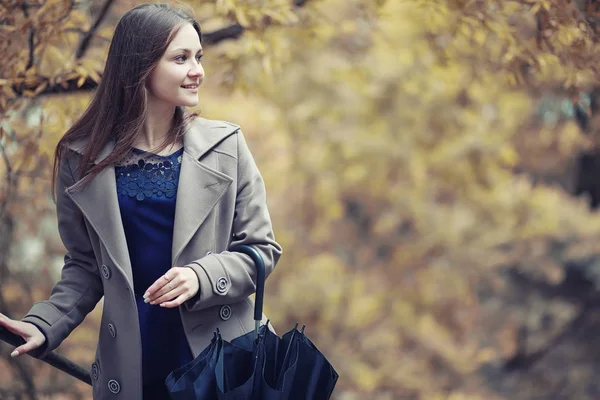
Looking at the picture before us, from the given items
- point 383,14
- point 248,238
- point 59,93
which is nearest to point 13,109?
point 59,93

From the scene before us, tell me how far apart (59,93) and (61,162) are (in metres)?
1.24

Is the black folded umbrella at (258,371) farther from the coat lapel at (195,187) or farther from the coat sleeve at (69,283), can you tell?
the coat sleeve at (69,283)

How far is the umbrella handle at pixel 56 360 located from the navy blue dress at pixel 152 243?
1.02ft

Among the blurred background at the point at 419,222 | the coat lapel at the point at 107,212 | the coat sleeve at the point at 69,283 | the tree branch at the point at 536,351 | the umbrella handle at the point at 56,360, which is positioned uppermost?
the coat lapel at the point at 107,212

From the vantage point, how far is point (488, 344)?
1088 cm

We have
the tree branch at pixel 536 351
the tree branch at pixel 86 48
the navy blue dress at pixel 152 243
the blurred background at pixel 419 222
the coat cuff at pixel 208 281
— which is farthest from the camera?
the tree branch at pixel 536 351

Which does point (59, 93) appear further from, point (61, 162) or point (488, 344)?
point (488, 344)

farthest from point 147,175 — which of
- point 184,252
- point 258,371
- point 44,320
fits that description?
point 258,371

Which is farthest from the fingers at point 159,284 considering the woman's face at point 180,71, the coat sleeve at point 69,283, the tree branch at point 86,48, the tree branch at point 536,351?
the tree branch at point 536,351

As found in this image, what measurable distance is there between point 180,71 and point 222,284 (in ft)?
1.80

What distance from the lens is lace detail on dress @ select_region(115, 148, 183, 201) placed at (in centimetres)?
205

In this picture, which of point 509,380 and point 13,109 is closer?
point 13,109

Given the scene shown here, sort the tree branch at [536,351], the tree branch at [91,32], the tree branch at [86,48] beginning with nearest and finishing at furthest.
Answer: the tree branch at [86,48], the tree branch at [91,32], the tree branch at [536,351]

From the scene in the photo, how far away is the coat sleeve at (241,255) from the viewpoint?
1965 mm
